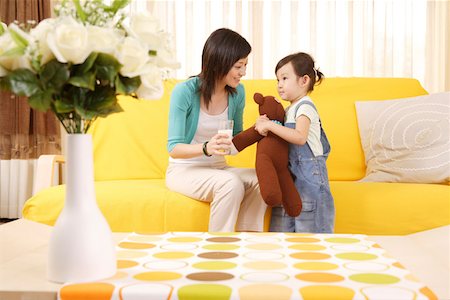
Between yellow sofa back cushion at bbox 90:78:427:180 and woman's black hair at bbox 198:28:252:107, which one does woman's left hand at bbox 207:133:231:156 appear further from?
yellow sofa back cushion at bbox 90:78:427:180

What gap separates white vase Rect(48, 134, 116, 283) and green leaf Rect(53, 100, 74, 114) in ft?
0.24

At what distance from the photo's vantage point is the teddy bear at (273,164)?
2152mm

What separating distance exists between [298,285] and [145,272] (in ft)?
1.09

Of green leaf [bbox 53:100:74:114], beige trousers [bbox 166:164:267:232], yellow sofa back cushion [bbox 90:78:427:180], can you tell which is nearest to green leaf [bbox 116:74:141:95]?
green leaf [bbox 53:100:74:114]

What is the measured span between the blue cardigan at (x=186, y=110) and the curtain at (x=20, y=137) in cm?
193

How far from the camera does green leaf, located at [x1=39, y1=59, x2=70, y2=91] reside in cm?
109

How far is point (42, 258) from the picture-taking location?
4.54 feet

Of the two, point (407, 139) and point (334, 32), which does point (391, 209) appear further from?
point (334, 32)

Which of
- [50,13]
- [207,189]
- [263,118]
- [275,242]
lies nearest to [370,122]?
[263,118]

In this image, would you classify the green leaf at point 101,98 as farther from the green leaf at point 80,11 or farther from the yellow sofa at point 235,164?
the yellow sofa at point 235,164

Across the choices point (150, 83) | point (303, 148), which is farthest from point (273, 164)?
point (150, 83)

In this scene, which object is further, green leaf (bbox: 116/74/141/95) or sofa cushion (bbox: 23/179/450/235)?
sofa cushion (bbox: 23/179/450/235)

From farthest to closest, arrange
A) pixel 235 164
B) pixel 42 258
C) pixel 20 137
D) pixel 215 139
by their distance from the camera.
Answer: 1. pixel 20 137
2. pixel 235 164
3. pixel 215 139
4. pixel 42 258

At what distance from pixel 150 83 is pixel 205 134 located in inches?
52.0
